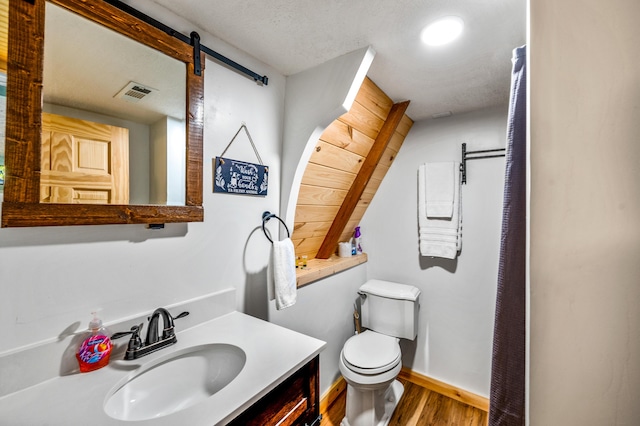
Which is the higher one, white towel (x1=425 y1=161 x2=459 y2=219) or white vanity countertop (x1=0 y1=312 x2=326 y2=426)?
white towel (x1=425 y1=161 x2=459 y2=219)

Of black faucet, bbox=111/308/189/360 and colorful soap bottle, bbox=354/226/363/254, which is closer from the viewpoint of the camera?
black faucet, bbox=111/308/189/360

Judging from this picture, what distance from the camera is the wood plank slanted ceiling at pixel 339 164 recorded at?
1658mm

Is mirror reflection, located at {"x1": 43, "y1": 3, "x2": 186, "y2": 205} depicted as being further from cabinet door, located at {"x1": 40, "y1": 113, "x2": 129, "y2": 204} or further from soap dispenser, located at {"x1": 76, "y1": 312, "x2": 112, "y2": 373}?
soap dispenser, located at {"x1": 76, "y1": 312, "x2": 112, "y2": 373}

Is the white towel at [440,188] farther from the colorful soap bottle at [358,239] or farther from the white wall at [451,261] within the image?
the colorful soap bottle at [358,239]

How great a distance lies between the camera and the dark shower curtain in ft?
2.65

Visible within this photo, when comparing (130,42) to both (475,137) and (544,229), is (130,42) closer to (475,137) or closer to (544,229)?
(544,229)

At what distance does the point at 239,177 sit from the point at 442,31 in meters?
1.13

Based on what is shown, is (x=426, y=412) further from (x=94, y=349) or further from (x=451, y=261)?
(x=94, y=349)

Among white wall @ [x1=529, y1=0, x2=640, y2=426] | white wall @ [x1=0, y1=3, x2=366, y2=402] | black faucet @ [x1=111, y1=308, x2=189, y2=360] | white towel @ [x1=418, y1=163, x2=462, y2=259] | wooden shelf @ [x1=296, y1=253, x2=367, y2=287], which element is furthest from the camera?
white towel @ [x1=418, y1=163, x2=462, y2=259]

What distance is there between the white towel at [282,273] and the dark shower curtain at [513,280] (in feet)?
2.99

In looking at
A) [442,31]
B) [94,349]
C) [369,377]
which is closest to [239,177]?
[94,349]

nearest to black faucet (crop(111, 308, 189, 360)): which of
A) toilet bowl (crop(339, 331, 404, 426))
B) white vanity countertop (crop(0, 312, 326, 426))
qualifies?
white vanity countertop (crop(0, 312, 326, 426))

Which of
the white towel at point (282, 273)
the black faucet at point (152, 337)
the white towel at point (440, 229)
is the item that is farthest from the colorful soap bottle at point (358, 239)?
the black faucet at point (152, 337)

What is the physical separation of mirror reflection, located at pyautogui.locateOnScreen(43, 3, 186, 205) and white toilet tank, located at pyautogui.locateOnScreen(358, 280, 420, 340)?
5.35 ft
